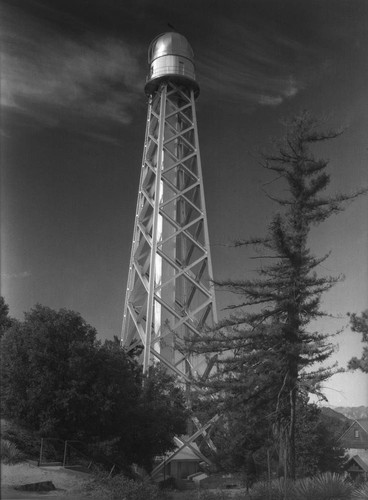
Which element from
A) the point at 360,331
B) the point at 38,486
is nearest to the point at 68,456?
the point at 38,486

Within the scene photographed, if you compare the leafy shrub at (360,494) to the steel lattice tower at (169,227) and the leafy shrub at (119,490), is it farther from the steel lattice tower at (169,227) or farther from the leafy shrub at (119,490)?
the steel lattice tower at (169,227)

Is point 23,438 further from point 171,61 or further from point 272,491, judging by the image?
point 171,61

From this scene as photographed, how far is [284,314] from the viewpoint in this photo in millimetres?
17219

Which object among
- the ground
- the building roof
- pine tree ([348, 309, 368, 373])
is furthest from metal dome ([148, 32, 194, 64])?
the building roof

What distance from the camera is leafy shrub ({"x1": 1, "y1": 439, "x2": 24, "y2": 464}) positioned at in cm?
1550

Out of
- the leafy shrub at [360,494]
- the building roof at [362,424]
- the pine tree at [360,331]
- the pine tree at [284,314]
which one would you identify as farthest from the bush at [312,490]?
the building roof at [362,424]

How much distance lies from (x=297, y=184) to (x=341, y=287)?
465cm

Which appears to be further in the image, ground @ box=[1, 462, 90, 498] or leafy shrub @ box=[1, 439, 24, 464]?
leafy shrub @ box=[1, 439, 24, 464]

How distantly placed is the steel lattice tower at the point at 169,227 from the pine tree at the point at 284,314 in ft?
42.0

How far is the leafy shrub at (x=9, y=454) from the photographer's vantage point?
1550cm

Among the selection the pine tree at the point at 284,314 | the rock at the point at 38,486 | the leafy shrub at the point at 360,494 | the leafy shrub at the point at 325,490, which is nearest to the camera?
the leafy shrub at the point at 360,494

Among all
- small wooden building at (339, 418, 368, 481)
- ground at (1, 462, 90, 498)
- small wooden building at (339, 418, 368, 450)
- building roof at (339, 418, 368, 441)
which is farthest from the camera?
building roof at (339, 418, 368, 441)

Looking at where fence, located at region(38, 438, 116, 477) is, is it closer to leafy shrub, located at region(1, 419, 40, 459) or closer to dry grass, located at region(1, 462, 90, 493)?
leafy shrub, located at region(1, 419, 40, 459)

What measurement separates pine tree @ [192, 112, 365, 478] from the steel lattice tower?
12794 mm
